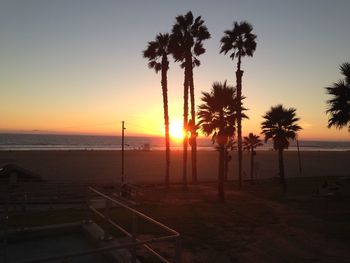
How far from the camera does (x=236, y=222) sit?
15383mm

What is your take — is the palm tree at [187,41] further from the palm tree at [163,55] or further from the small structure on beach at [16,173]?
the small structure on beach at [16,173]

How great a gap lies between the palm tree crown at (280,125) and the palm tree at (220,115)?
25.2 ft

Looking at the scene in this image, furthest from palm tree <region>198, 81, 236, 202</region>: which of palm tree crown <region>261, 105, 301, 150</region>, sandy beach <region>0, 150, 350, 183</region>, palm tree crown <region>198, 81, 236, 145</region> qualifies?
sandy beach <region>0, 150, 350, 183</region>

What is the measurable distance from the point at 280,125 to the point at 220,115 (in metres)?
8.83

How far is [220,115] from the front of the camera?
2381cm

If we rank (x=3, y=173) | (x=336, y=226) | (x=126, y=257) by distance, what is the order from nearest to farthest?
(x=126, y=257), (x=336, y=226), (x=3, y=173)

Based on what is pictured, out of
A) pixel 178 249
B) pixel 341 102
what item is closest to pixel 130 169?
pixel 341 102

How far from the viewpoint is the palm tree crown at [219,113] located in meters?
23.4

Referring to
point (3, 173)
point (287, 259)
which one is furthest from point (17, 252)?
point (3, 173)

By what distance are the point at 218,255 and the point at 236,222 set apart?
4.91 metres

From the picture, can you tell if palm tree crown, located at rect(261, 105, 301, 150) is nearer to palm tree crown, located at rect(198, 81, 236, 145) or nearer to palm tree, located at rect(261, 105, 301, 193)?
palm tree, located at rect(261, 105, 301, 193)

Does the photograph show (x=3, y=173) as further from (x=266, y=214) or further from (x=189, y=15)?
(x=189, y=15)

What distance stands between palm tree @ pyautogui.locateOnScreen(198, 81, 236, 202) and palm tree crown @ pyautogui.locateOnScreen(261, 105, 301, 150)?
7668 mm

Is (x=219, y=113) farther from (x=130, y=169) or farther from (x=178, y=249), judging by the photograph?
(x=130, y=169)
